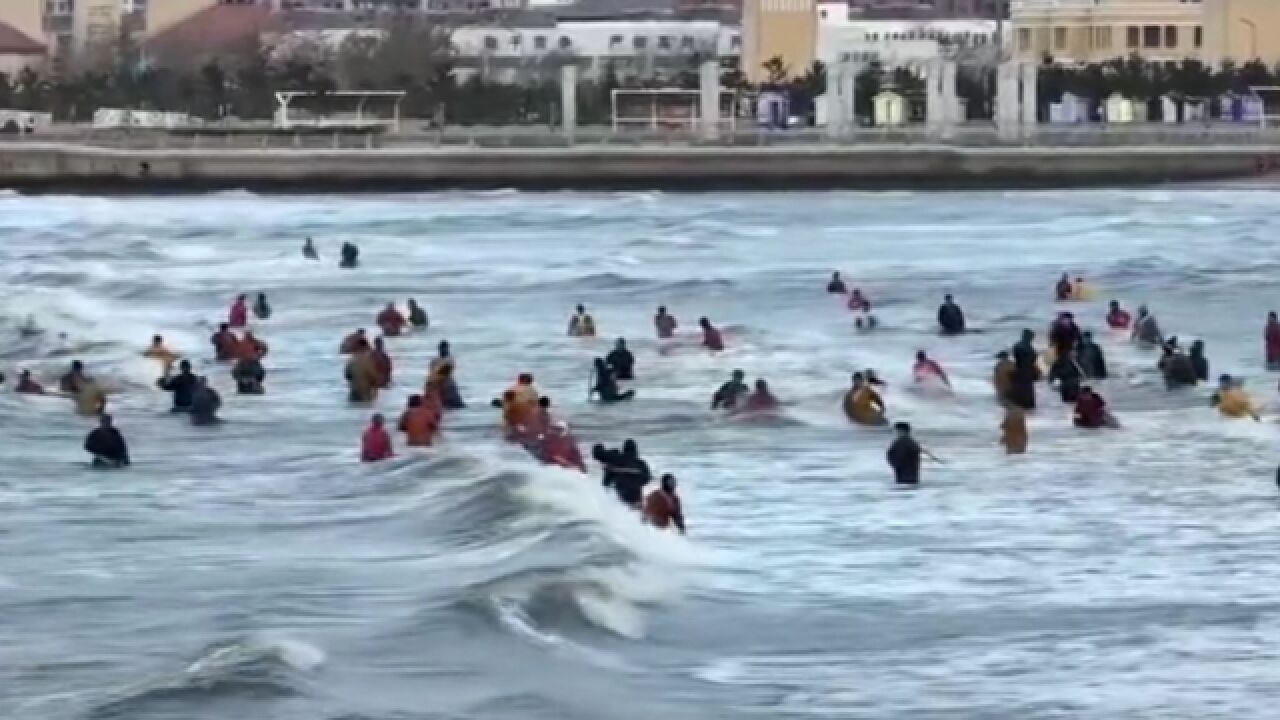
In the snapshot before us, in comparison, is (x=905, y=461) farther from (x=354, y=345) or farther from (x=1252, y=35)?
(x=1252, y=35)

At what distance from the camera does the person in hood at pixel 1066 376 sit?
29297 millimetres

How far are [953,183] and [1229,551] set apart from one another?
50.4m

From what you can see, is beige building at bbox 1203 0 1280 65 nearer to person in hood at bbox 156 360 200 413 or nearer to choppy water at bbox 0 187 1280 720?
choppy water at bbox 0 187 1280 720

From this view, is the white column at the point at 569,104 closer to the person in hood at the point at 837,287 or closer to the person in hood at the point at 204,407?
the person in hood at the point at 837,287

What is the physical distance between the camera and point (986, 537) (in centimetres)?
2150

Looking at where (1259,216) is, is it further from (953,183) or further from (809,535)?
(809,535)

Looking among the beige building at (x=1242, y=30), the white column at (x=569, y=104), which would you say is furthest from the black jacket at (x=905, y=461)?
the beige building at (x=1242, y=30)

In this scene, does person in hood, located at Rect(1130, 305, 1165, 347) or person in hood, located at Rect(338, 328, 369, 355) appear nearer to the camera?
person in hood, located at Rect(338, 328, 369, 355)

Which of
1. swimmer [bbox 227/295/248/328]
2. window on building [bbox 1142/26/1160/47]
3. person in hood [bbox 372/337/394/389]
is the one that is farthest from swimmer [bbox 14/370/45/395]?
window on building [bbox 1142/26/1160/47]

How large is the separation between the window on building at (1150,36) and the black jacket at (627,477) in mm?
85435

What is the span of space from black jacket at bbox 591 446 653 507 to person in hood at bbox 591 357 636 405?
754cm

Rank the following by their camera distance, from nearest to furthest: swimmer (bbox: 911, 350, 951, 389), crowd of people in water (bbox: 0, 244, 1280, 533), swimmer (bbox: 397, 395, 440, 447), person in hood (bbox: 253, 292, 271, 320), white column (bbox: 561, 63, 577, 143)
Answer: crowd of people in water (bbox: 0, 244, 1280, 533)
swimmer (bbox: 397, 395, 440, 447)
swimmer (bbox: 911, 350, 951, 389)
person in hood (bbox: 253, 292, 271, 320)
white column (bbox: 561, 63, 577, 143)

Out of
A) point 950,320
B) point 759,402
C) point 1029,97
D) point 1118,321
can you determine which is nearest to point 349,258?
point 950,320

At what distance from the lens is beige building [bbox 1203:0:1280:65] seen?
10244 cm
